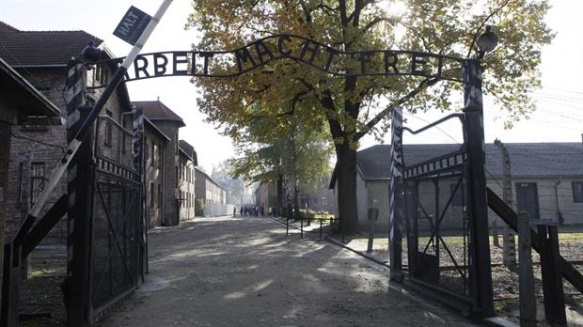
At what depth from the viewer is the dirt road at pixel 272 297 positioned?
744 centimetres

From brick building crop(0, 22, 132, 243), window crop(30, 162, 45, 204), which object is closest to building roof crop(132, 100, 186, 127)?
brick building crop(0, 22, 132, 243)

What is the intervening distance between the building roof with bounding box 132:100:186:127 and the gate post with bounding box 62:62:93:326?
39.6m

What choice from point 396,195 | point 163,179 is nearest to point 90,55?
point 396,195

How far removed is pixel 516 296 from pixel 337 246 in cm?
1206

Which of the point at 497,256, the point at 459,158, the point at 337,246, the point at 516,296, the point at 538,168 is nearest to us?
the point at 459,158

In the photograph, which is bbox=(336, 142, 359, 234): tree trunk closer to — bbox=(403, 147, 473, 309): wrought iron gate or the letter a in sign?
bbox=(403, 147, 473, 309): wrought iron gate

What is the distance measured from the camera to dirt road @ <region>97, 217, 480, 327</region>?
7.44 metres

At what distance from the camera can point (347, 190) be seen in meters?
25.4

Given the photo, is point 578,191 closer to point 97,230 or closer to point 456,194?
point 456,194

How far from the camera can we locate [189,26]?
970 inches

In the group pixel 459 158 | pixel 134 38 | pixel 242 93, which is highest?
pixel 242 93

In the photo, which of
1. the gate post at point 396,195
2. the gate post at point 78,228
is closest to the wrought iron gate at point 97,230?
the gate post at point 78,228

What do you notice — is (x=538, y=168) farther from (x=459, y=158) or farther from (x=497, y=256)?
(x=459, y=158)

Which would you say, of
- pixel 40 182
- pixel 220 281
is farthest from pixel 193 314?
pixel 40 182
